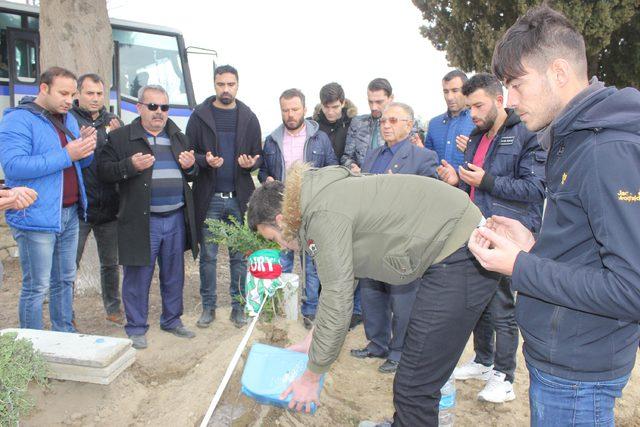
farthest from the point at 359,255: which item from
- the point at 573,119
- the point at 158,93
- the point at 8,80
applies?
the point at 8,80

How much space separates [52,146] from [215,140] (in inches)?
52.1

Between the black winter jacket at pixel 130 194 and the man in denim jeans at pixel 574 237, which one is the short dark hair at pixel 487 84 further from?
the black winter jacket at pixel 130 194

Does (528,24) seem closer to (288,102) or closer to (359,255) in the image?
(359,255)

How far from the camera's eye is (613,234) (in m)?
1.31

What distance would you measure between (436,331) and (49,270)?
9.60 ft

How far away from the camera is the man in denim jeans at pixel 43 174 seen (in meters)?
3.60

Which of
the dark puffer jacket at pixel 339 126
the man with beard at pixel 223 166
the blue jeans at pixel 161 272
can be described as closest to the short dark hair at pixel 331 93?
the dark puffer jacket at pixel 339 126

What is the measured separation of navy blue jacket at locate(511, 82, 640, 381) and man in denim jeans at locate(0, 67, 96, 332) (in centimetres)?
333

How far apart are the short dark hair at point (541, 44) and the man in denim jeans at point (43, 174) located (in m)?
3.18

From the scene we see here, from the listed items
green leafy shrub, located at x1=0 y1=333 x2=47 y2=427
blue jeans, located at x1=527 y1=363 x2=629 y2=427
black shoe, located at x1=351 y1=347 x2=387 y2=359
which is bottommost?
black shoe, located at x1=351 y1=347 x2=387 y2=359

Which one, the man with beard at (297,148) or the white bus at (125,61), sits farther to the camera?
the white bus at (125,61)

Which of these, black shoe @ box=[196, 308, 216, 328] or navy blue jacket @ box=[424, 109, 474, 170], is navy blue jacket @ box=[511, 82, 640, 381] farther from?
black shoe @ box=[196, 308, 216, 328]

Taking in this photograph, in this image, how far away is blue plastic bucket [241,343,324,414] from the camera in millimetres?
2525

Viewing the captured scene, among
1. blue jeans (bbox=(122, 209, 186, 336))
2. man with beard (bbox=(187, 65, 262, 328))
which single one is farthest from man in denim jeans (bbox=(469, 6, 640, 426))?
man with beard (bbox=(187, 65, 262, 328))
